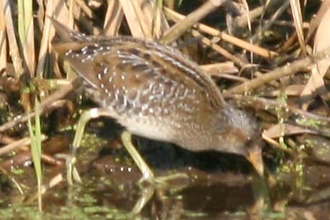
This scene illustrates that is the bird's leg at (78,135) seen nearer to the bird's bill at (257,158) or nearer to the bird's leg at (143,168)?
the bird's leg at (143,168)

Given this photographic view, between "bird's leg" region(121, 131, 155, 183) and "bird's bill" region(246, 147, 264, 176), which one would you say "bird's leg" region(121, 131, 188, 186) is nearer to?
"bird's leg" region(121, 131, 155, 183)

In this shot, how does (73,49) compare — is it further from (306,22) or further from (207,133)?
(306,22)

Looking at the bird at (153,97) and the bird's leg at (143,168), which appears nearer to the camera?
the bird at (153,97)

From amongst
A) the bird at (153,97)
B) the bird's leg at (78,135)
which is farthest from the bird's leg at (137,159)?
the bird's leg at (78,135)

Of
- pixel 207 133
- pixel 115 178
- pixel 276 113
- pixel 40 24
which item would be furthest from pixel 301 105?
pixel 40 24

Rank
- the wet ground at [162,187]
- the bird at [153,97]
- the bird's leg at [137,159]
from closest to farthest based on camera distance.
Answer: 1. the wet ground at [162,187]
2. the bird at [153,97]
3. the bird's leg at [137,159]
